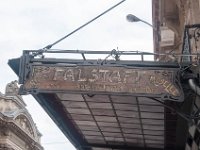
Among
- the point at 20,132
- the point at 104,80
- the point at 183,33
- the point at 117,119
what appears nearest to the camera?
the point at 104,80

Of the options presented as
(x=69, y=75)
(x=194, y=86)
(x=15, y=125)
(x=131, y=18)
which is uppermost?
(x=15, y=125)

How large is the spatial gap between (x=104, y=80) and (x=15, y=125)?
3378 centimetres

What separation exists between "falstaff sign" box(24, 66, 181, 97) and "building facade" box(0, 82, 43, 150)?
32.0 m

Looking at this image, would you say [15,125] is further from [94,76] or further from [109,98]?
[94,76]

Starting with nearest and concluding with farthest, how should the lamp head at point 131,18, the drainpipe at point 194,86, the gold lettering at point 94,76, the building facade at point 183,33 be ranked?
the drainpipe at point 194,86, the gold lettering at point 94,76, the building facade at point 183,33, the lamp head at point 131,18

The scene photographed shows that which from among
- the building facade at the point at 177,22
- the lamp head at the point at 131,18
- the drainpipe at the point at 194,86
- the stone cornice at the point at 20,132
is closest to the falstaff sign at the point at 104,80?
the drainpipe at the point at 194,86

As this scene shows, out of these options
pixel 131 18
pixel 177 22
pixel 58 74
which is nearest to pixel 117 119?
pixel 58 74

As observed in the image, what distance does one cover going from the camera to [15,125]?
3938cm

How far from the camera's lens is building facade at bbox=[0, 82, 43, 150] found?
38.6 metres

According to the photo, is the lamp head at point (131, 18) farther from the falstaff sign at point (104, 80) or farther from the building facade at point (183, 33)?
the falstaff sign at point (104, 80)

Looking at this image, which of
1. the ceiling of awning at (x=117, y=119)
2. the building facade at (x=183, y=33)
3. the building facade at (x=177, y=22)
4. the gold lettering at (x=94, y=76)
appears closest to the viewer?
the gold lettering at (x=94, y=76)

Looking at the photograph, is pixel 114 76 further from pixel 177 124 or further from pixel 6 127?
pixel 6 127

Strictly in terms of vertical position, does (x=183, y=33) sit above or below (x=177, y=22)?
below

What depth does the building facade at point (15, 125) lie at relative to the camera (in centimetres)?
3862
